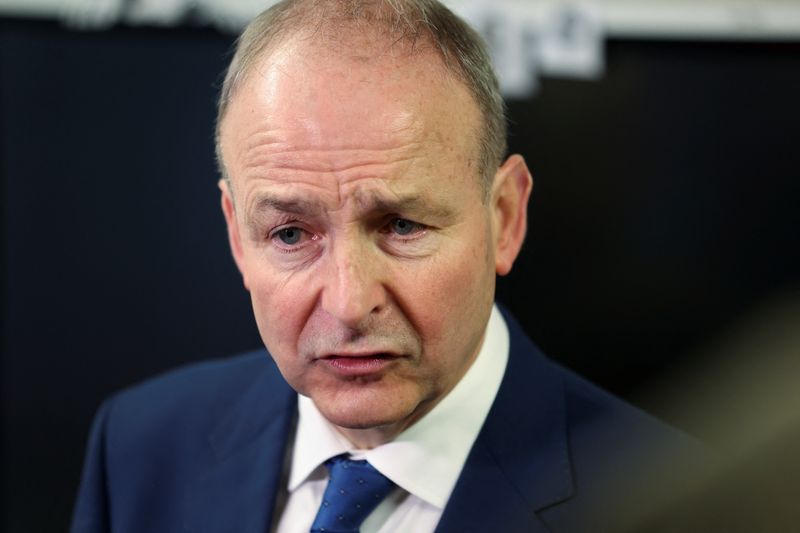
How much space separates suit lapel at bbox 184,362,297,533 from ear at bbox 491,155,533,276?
1.70ft

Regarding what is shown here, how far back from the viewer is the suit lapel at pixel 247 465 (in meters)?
1.67

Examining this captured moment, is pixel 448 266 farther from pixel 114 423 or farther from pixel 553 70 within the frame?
pixel 553 70

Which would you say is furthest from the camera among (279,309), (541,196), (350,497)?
(541,196)

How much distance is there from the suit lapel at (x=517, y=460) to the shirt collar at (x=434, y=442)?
26 millimetres

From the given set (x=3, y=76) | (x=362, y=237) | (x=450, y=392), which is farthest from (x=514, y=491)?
(x=3, y=76)

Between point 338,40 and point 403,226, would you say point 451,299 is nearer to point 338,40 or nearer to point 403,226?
point 403,226

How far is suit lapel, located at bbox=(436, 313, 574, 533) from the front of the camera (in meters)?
1.53

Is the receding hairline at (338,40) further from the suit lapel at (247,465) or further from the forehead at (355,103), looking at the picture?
the suit lapel at (247,465)

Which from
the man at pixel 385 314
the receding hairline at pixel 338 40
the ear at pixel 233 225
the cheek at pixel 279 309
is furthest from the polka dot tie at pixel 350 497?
the receding hairline at pixel 338 40

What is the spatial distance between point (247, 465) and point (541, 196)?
1.20 meters

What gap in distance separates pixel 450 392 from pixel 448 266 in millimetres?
285

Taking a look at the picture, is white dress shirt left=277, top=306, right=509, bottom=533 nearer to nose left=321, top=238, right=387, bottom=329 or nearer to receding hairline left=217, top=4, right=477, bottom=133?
nose left=321, top=238, right=387, bottom=329

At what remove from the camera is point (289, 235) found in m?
1.49

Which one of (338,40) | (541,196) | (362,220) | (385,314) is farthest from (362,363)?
(541,196)
